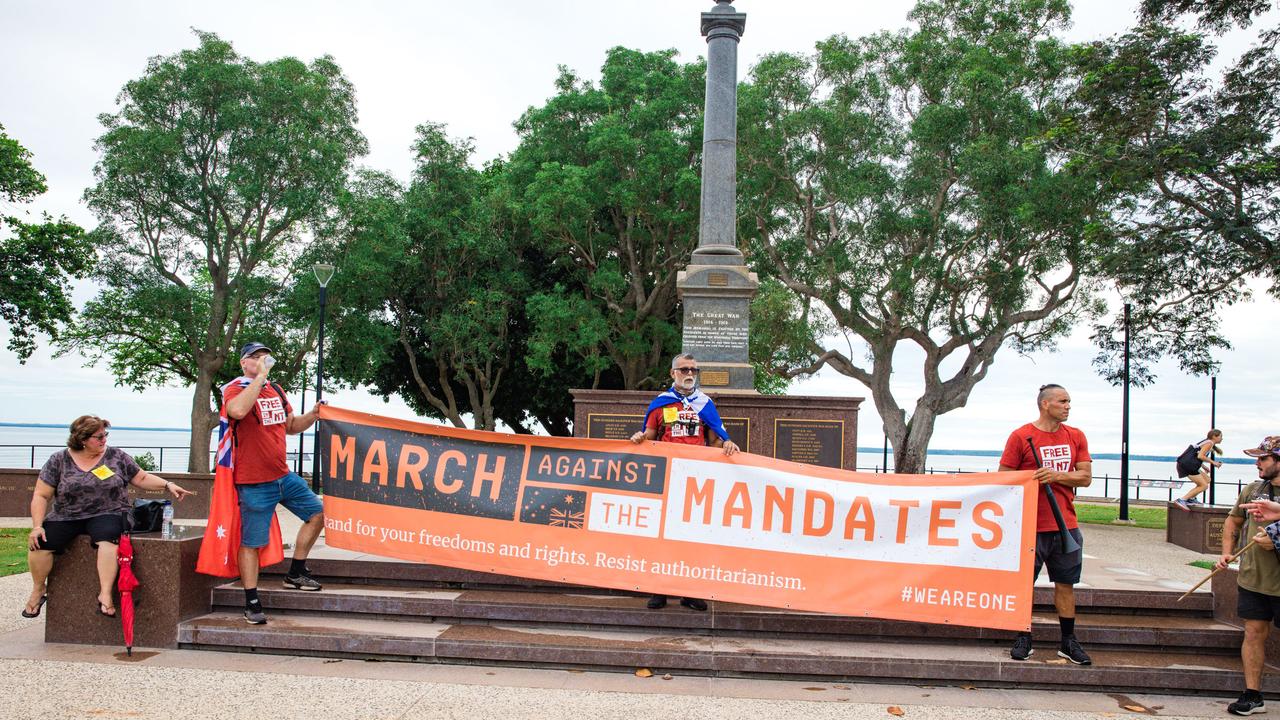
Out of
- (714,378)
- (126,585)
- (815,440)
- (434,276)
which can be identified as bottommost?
(126,585)

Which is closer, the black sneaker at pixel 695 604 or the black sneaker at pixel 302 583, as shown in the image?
the black sneaker at pixel 695 604

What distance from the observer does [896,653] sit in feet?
21.8

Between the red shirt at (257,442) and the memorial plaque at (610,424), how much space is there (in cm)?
714

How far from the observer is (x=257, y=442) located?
277 inches

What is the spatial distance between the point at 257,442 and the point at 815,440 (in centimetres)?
863

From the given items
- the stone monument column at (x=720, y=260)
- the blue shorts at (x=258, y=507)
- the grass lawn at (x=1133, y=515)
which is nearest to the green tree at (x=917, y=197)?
the grass lawn at (x=1133, y=515)

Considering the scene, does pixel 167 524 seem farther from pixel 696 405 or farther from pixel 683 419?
pixel 696 405

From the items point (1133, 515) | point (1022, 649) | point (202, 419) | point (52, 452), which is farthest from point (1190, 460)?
point (202, 419)

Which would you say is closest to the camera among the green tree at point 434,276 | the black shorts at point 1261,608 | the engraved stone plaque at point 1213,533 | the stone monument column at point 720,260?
the black shorts at point 1261,608

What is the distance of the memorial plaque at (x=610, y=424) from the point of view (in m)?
13.9

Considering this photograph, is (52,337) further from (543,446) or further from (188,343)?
(543,446)

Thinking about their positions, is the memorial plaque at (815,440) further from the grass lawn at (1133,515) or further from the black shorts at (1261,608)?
the grass lawn at (1133,515)

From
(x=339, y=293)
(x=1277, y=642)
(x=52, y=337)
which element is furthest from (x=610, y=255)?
(x=1277, y=642)

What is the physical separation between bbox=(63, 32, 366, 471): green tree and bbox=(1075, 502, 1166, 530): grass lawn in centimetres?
2309
